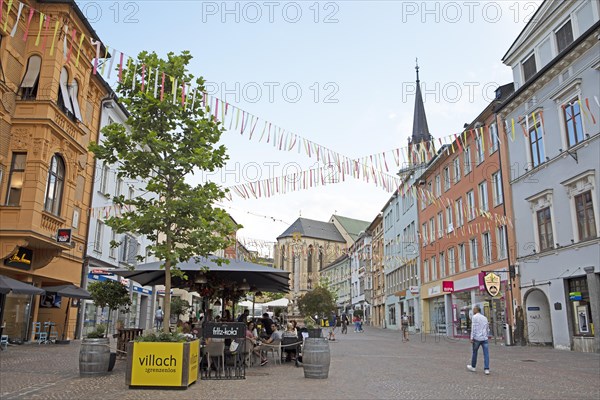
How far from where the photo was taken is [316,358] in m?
11.2

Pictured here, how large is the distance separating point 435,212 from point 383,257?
20465 mm

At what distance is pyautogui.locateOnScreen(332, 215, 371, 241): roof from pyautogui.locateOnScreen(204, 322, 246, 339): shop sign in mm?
101935

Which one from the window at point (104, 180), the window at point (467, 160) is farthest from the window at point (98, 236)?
the window at point (467, 160)

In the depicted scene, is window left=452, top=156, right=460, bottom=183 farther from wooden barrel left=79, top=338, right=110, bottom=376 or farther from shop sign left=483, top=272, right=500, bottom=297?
wooden barrel left=79, top=338, right=110, bottom=376

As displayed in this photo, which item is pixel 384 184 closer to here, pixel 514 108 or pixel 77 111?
pixel 514 108

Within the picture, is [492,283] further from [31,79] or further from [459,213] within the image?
[31,79]

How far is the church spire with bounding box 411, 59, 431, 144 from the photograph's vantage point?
65188 mm

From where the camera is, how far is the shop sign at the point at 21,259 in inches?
713

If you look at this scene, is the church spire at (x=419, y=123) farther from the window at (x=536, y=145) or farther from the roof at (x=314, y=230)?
the roof at (x=314, y=230)

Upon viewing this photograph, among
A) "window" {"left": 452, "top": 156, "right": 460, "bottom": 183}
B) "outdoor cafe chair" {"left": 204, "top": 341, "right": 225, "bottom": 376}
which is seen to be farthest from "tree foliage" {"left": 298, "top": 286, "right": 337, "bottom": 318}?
"outdoor cafe chair" {"left": 204, "top": 341, "right": 225, "bottom": 376}

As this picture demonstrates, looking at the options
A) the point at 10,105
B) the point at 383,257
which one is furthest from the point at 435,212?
the point at 10,105

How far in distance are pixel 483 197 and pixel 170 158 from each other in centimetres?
2355

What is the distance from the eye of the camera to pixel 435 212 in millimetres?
40312

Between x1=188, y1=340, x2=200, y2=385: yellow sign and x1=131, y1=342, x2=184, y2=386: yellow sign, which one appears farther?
x1=188, y1=340, x2=200, y2=385: yellow sign
